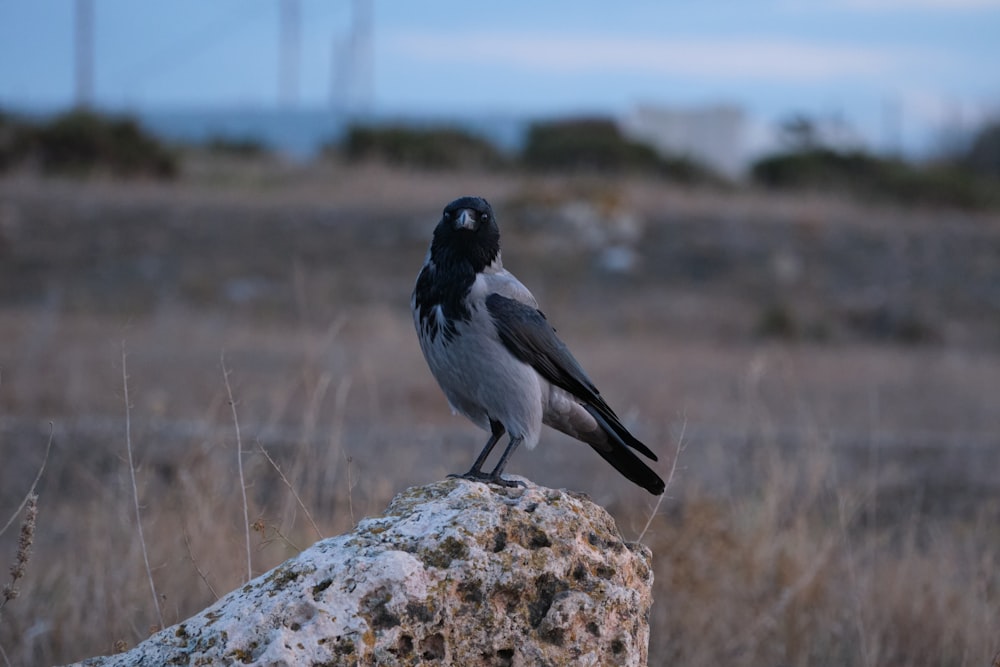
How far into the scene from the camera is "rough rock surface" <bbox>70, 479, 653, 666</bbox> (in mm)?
2654

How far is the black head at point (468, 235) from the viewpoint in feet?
12.2

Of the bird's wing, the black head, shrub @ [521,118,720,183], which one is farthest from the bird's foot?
shrub @ [521,118,720,183]

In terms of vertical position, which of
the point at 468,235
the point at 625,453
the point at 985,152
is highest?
the point at 468,235

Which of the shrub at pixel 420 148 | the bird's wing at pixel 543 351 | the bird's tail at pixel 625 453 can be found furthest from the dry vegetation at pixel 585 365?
the shrub at pixel 420 148

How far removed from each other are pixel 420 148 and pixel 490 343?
2763cm

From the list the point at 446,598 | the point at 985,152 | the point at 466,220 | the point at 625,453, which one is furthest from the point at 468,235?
the point at 985,152

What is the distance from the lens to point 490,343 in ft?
12.2

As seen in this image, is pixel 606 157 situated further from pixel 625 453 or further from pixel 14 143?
pixel 625 453

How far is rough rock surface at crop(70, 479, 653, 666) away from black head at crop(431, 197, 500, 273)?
950 millimetres

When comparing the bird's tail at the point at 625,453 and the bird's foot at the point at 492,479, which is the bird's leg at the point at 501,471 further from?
the bird's tail at the point at 625,453

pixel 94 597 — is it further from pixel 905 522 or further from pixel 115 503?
pixel 905 522

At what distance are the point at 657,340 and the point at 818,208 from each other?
31.1 feet

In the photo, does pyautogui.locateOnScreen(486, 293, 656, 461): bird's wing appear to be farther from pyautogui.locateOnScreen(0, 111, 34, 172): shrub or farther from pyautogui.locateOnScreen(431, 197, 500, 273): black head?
pyautogui.locateOnScreen(0, 111, 34, 172): shrub

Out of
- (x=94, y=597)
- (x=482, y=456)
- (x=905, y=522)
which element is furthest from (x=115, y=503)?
(x=905, y=522)
